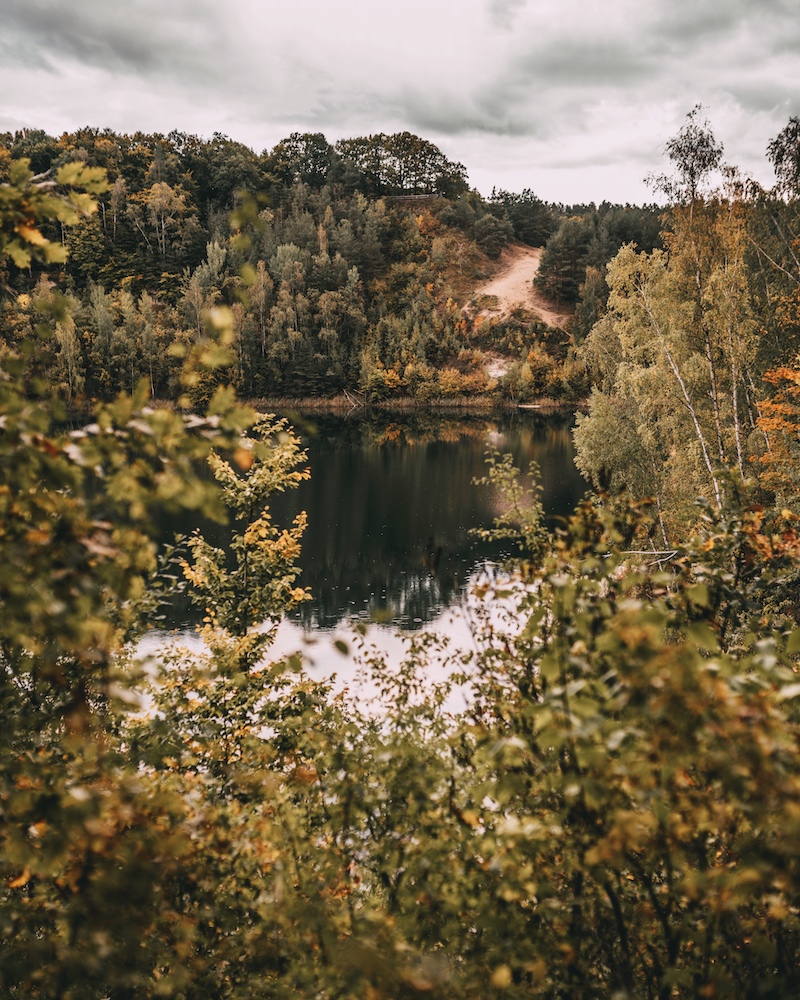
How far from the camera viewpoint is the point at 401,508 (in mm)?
41656

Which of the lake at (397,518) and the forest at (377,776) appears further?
the lake at (397,518)

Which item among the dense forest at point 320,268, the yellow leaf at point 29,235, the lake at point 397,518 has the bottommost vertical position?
the lake at point 397,518

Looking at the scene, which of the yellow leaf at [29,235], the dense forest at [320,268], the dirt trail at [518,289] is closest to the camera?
the yellow leaf at [29,235]

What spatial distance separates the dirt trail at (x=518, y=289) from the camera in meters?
109

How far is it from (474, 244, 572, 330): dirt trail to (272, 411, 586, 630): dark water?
135 feet

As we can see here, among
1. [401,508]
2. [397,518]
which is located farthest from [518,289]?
[397,518]

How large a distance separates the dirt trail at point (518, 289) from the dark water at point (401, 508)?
41283 mm

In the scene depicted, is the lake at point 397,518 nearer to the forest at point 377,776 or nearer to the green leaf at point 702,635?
the forest at point 377,776

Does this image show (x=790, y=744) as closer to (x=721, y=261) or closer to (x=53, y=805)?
(x=53, y=805)

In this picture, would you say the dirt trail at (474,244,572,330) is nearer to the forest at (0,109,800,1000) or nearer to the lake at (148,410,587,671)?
the lake at (148,410,587,671)

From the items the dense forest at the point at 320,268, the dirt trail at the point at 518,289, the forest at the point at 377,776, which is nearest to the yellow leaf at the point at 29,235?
the forest at the point at 377,776

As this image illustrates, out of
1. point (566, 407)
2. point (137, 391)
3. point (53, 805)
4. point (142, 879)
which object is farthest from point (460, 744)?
point (566, 407)

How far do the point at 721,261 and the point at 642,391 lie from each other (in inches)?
238

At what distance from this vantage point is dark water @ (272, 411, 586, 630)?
27.2 meters
